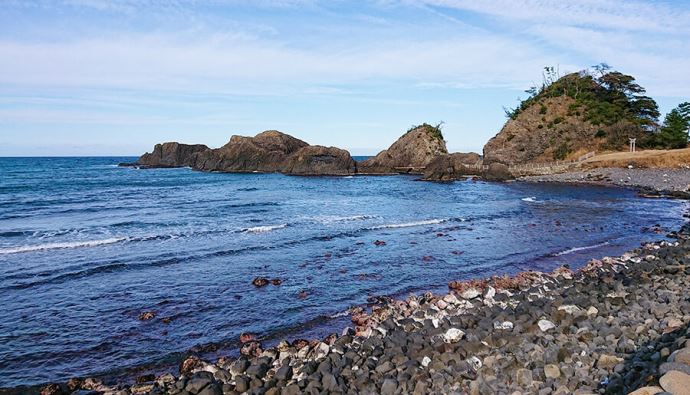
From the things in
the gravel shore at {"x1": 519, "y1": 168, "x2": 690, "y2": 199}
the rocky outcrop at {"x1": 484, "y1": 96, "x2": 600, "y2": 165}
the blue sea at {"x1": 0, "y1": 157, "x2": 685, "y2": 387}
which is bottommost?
the blue sea at {"x1": 0, "y1": 157, "x2": 685, "y2": 387}

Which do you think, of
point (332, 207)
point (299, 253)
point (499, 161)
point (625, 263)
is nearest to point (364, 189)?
point (332, 207)

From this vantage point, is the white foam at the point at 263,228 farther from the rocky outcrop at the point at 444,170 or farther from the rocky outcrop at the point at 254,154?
the rocky outcrop at the point at 254,154

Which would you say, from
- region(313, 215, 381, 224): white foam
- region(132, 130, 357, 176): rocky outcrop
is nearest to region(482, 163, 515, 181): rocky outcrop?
region(132, 130, 357, 176): rocky outcrop

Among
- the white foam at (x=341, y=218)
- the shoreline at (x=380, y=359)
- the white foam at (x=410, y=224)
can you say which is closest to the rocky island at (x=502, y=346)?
the shoreline at (x=380, y=359)

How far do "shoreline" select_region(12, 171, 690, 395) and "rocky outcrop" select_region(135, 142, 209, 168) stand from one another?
90.1 m

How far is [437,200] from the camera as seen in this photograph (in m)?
37.7

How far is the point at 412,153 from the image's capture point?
7275 centimetres

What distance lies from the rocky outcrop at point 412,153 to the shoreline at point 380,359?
195 ft

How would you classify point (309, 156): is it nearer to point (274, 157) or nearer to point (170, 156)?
point (274, 157)

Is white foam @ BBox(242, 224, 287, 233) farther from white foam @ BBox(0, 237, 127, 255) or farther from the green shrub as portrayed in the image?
the green shrub

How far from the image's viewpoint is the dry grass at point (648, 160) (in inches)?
1964

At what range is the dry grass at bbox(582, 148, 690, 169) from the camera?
164ft

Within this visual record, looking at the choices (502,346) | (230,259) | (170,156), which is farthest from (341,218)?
(170,156)

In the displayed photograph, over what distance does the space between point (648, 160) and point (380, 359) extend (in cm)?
5455
